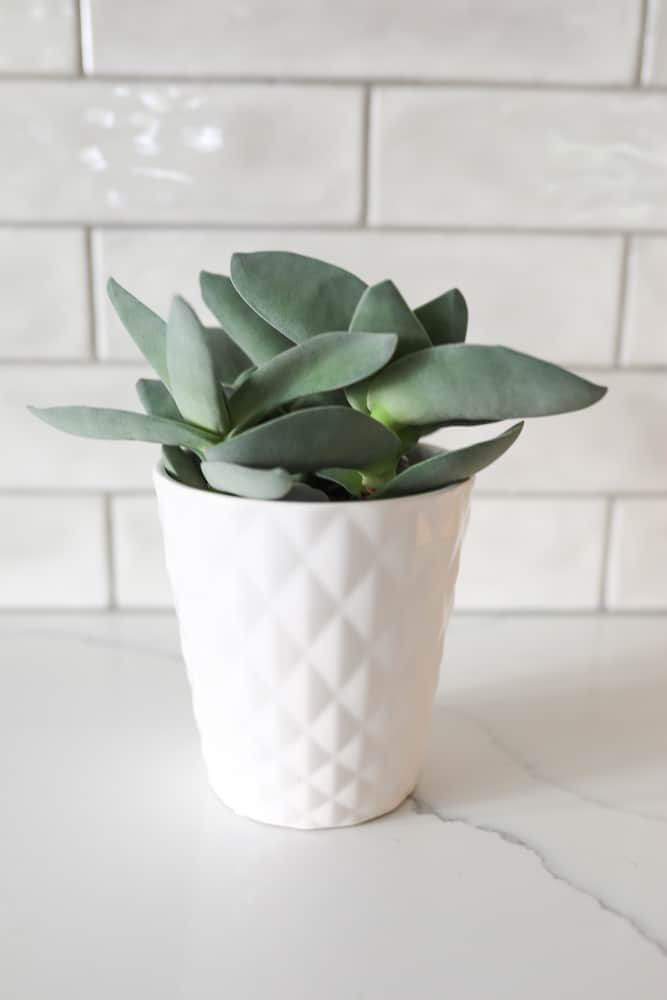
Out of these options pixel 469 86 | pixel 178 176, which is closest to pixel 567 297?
pixel 469 86

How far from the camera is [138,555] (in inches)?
24.7

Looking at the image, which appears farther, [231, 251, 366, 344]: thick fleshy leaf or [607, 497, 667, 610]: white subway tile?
[607, 497, 667, 610]: white subway tile

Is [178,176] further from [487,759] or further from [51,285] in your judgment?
[487,759]

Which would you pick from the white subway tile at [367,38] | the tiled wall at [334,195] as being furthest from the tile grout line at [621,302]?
the white subway tile at [367,38]

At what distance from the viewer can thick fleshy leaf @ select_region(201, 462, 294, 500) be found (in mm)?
313

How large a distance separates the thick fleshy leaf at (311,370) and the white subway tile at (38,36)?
0.31 m

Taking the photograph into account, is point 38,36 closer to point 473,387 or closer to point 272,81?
point 272,81

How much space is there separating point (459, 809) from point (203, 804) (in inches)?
4.3

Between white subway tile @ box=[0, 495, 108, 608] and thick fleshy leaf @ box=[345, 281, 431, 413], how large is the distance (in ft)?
1.06

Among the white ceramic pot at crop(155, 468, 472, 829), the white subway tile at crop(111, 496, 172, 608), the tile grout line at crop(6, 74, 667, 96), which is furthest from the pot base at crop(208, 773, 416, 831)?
the tile grout line at crop(6, 74, 667, 96)

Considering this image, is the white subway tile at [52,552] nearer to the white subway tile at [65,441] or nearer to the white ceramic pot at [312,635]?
the white subway tile at [65,441]

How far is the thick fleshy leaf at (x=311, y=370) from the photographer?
32cm

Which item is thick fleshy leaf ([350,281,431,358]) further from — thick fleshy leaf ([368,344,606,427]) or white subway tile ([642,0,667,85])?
Result: white subway tile ([642,0,667,85])

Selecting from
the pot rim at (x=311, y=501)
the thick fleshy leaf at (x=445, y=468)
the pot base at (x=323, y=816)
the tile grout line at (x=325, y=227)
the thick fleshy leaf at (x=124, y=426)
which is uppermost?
the tile grout line at (x=325, y=227)
